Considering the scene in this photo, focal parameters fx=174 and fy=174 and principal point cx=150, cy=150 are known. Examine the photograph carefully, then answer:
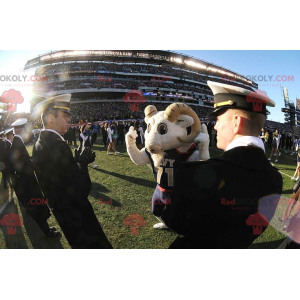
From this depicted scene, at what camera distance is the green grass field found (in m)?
2.63

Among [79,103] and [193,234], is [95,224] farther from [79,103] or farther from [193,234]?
[79,103]

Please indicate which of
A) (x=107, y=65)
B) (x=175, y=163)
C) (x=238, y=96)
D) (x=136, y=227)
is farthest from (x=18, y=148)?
(x=107, y=65)

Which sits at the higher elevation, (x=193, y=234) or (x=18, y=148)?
(x=18, y=148)

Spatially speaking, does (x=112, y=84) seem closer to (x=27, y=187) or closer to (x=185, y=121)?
(x=27, y=187)

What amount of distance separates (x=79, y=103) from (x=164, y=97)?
1475 cm

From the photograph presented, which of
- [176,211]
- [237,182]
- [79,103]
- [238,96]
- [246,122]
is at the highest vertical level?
[79,103]

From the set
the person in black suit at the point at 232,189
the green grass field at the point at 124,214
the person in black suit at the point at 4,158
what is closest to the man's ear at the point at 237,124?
the person in black suit at the point at 232,189

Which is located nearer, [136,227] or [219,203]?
[219,203]

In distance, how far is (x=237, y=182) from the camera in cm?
93

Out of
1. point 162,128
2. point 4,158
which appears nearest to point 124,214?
point 162,128

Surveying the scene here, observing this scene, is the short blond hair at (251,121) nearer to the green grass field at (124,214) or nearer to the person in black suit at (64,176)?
the person in black suit at (64,176)

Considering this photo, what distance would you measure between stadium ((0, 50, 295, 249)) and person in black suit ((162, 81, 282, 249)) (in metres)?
1.84

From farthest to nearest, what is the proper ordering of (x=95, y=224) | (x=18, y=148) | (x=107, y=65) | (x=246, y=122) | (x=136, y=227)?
1. (x=107, y=65)
2. (x=18, y=148)
3. (x=136, y=227)
4. (x=95, y=224)
5. (x=246, y=122)

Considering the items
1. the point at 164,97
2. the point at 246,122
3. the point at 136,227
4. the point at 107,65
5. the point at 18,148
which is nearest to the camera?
the point at 246,122
